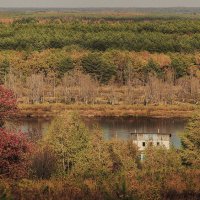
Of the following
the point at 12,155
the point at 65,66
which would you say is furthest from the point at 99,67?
the point at 12,155

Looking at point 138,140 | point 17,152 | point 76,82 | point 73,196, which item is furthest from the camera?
point 76,82

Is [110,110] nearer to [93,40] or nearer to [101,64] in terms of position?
[101,64]

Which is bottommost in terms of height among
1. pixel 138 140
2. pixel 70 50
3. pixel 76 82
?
pixel 138 140

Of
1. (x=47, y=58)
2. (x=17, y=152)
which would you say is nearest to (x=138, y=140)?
(x=17, y=152)

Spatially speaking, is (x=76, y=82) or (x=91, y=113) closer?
(x=91, y=113)

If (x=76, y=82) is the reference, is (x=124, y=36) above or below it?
above

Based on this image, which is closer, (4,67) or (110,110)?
(110,110)

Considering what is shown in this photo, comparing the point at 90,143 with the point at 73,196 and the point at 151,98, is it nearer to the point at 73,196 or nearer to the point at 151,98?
the point at 73,196

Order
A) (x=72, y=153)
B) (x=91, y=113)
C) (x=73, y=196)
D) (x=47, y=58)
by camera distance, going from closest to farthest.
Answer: (x=73, y=196) → (x=72, y=153) → (x=91, y=113) → (x=47, y=58)
